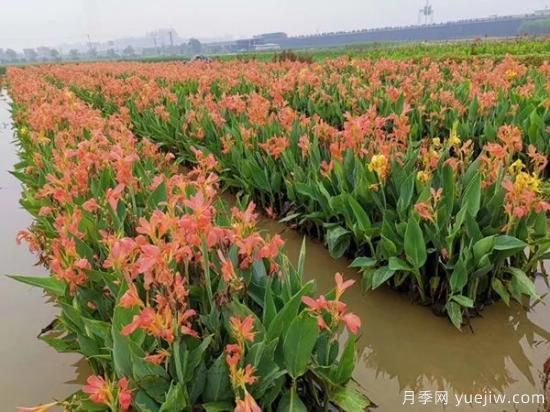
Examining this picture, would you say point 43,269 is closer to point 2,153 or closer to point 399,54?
point 2,153

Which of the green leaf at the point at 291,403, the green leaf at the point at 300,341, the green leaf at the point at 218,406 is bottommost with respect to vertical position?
the green leaf at the point at 291,403

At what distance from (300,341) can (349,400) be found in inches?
14.4

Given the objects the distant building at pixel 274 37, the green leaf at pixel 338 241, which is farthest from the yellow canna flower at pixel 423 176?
the distant building at pixel 274 37

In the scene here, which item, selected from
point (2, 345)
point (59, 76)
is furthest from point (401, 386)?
point (59, 76)

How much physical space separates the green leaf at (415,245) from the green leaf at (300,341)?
3.55ft

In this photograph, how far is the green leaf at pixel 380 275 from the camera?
273 centimetres

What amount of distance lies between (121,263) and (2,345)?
1.68 m

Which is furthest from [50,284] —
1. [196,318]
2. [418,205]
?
[418,205]

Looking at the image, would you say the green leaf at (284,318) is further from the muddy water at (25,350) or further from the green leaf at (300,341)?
the muddy water at (25,350)

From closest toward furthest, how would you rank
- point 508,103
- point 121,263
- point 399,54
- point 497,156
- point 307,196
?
point 121,263
point 497,156
point 307,196
point 508,103
point 399,54

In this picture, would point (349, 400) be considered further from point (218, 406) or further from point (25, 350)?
point (25, 350)

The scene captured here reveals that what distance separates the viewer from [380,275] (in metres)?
2.77

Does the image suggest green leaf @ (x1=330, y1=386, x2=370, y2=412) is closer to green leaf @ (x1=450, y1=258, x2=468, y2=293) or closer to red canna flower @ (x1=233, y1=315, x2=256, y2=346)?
red canna flower @ (x1=233, y1=315, x2=256, y2=346)

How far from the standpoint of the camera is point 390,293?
9.96ft
